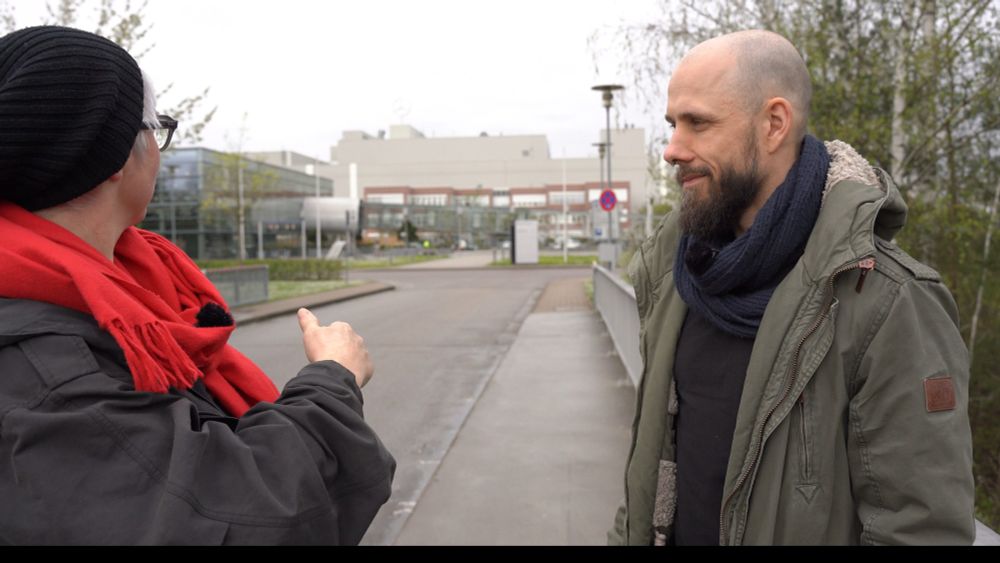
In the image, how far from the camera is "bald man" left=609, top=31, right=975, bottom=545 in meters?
1.51

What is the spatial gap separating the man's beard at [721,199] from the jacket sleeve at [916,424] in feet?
1.59

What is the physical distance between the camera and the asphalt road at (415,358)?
5.86 meters

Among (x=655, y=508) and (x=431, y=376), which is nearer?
(x=655, y=508)

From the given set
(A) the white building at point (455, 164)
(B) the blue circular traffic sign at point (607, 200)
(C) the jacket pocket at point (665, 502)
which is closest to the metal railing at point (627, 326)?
(C) the jacket pocket at point (665, 502)

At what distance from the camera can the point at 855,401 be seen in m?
1.57

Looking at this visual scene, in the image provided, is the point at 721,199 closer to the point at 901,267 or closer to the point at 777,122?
the point at 777,122

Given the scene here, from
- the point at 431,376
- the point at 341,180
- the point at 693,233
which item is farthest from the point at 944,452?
the point at 341,180

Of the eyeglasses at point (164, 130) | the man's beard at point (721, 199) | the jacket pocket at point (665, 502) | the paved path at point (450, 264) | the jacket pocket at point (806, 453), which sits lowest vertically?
the paved path at point (450, 264)

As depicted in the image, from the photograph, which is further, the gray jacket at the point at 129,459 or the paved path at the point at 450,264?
the paved path at the point at 450,264

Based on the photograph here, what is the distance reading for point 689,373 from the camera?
1959 millimetres

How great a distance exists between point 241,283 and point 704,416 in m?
17.2

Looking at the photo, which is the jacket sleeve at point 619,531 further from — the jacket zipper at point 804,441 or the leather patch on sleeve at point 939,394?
the leather patch on sleeve at point 939,394
